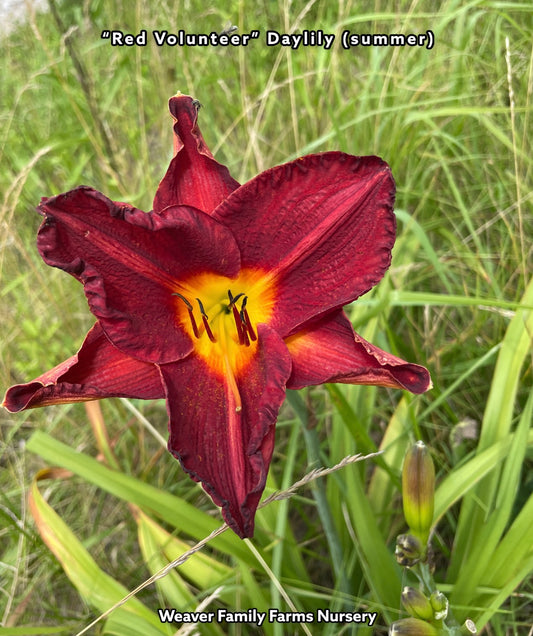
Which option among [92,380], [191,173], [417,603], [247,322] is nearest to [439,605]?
[417,603]

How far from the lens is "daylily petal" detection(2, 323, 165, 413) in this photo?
91 centimetres

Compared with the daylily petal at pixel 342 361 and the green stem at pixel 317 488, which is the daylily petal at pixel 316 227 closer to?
the daylily petal at pixel 342 361

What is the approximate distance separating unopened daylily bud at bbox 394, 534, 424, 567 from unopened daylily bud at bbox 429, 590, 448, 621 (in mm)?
66

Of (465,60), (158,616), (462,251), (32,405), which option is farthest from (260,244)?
(465,60)

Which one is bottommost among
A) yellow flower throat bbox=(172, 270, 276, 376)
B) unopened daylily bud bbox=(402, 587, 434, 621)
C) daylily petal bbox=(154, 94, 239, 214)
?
unopened daylily bud bbox=(402, 587, 434, 621)

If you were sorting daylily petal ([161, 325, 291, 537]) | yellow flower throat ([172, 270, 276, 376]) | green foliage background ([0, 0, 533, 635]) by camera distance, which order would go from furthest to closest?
green foliage background ([0, 0, 533, 635]) → yellow flower throat ([172, 270, 276, 376]) → daylily petal ([161, 325, 291, 537])

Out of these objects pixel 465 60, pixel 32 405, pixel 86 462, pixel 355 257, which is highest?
pixel 465 60

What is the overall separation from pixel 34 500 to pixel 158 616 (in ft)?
1.47

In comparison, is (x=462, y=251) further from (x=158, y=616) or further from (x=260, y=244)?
(x=158, y=616)

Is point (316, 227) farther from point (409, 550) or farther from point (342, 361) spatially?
point (409, 550)

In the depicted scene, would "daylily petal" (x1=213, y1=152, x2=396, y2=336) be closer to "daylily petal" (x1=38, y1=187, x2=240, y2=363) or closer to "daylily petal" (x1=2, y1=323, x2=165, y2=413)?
"daylily petal" (x1=38, y1=187, x2=240, y2=363)

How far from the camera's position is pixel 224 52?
280cm

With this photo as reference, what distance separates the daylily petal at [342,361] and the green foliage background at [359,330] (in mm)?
133

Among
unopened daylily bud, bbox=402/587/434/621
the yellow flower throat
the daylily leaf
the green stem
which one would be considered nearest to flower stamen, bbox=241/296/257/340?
the yellow flower throat
